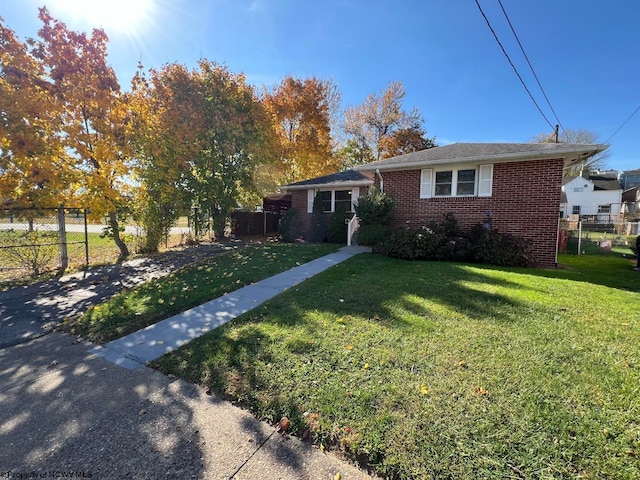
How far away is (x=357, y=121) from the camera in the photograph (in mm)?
27750

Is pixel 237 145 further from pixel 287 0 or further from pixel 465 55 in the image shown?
pixel 465 55

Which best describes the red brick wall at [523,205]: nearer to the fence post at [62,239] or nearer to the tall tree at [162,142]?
the tall tree at [162,142]

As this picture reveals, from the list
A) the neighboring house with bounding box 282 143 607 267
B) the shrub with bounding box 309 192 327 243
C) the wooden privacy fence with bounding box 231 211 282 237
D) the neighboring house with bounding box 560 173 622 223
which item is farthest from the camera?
the neighboring house with bounding box 560 173 622 223

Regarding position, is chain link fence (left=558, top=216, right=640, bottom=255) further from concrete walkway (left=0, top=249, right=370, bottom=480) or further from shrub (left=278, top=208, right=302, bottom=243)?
concrete walkway (left=0, top=249, right=370, bottom=480)

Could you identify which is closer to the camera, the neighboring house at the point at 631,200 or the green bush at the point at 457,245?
the green bush at the point at 457,245

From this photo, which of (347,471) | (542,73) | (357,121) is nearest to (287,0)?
(542,73)

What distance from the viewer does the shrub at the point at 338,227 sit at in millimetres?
13258

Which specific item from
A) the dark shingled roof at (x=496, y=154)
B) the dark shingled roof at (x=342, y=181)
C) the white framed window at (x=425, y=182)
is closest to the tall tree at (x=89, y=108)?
the dark shingled roof at (x=342, y=181)

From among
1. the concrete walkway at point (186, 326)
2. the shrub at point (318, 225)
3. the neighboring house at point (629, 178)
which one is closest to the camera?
the concrete walkway at point (186, 326)

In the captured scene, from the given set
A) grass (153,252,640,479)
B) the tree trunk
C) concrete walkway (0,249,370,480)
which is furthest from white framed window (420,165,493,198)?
the tree trunk

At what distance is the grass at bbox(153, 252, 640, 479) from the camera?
1.96 meters

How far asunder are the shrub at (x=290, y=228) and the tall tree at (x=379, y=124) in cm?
1467

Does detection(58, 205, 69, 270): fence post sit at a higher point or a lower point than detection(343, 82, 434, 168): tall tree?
lower

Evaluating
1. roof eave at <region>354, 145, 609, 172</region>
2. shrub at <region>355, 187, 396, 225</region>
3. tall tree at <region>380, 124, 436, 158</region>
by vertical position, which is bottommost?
shrub at <region>355, 187, 396, 225</region>
